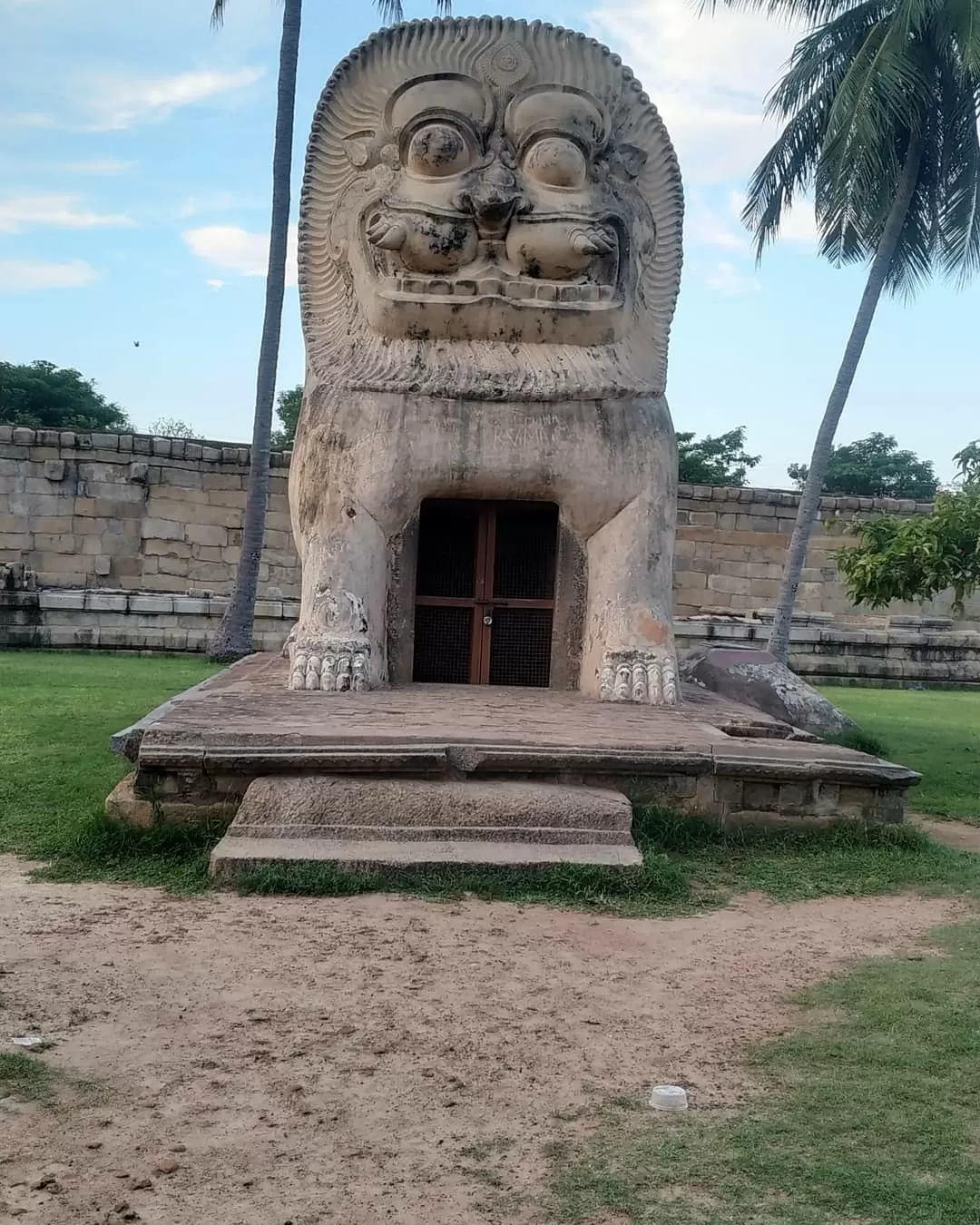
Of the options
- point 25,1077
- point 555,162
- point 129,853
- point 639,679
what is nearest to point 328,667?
point 639,679

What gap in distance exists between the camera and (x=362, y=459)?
5.84 m

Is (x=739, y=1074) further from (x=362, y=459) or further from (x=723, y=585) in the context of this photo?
(x=723, y=585)

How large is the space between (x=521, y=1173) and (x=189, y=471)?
1494cm

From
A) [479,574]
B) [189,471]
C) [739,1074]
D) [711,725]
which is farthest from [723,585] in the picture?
[739,1074]

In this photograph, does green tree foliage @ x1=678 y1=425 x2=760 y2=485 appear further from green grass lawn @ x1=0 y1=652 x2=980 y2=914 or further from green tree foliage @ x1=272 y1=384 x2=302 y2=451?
green grass lawn @ x1=0 y1=652 x2=980 y2=914

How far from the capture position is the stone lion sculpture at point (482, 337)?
5.86 metres

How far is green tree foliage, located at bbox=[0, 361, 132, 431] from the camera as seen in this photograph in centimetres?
2358

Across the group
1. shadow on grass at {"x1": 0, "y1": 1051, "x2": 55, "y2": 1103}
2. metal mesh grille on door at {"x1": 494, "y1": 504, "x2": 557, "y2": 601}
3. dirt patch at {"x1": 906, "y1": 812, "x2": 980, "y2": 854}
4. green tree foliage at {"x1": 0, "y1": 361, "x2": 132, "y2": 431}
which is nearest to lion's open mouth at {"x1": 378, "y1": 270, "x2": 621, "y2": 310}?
metal mesh grille on door at {"x1": 494, "y1": 504, "x2": 557, "y2": 601}

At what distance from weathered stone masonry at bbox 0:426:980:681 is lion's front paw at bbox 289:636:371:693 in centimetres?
734

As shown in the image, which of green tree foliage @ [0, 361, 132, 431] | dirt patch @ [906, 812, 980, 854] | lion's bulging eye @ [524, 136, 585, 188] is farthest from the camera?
green tree foliage @ [0, 361, 132, 431]

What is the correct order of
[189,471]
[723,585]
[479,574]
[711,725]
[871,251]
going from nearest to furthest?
1. [711,725]
2. [479,574]
3. [871,251]
4. [189,471]
5. [723,585]

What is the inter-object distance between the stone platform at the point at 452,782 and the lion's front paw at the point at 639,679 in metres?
0.77

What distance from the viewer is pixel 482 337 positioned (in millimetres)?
6055

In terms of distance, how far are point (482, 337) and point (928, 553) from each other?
103 inches
